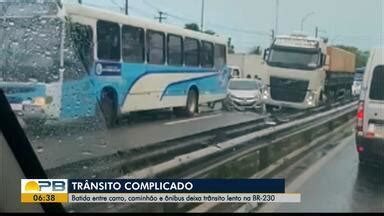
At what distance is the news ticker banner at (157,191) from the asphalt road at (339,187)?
293 millimetres

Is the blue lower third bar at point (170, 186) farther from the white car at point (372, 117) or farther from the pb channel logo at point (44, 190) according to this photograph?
the white car at point (372, 117)

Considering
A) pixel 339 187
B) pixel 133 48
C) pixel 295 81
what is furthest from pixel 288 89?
pixel 339 187

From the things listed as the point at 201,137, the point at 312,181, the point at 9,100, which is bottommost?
the point at 312,181

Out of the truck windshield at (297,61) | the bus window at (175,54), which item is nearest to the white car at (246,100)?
the truck windshield at (297,61)

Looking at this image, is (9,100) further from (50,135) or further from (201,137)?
(201,137)

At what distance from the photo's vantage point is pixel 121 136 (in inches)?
209

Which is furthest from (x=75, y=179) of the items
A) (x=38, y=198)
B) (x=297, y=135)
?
(x=297, y=135)

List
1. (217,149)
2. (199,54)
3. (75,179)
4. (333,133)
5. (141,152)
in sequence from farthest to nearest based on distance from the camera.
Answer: (333,133) < (199,54) < (217,149) < (141,152) < (75,179)

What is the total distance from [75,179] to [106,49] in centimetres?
316

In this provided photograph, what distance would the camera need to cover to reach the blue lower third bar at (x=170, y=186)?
360cm

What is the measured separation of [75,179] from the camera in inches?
143

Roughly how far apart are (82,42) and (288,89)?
355 cm

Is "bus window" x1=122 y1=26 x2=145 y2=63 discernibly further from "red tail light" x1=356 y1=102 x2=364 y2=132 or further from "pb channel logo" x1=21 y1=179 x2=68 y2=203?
"pb channel logo" x1=21 y1=179 x2=68 y2=203

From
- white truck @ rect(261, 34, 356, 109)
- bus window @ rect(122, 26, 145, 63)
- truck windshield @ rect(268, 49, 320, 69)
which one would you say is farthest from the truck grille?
bus window @ rect(122, 26, 145, 63)
